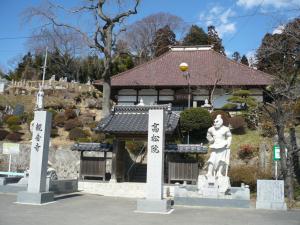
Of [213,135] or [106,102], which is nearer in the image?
[213,135]

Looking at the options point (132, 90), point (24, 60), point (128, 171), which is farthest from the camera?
point (24, 60)

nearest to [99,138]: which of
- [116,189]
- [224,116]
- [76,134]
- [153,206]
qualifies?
[76,134]

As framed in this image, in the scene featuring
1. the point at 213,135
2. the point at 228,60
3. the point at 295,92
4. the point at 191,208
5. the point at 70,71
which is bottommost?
the point at 191,208

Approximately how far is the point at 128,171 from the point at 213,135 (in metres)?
9.07

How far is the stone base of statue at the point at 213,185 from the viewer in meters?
13.0

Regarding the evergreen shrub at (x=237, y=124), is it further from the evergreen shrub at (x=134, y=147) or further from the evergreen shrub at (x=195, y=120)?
the evergreen shrub at (x=134, y=147)

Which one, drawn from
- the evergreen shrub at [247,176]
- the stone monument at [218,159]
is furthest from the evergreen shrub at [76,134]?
the stone monument at [218,159]

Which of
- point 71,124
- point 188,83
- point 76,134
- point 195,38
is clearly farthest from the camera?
point 195,38

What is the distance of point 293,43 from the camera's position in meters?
14.9

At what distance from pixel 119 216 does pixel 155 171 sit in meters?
2.02

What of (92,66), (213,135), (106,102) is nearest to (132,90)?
(106,102)

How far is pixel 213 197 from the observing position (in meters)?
12.9

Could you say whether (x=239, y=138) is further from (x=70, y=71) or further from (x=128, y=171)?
(x=70, y=71)

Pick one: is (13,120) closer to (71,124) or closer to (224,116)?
(71,124)
